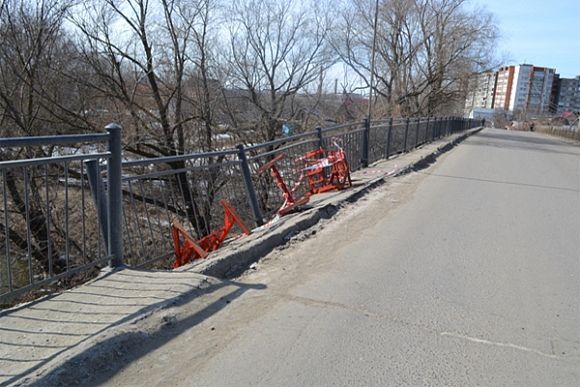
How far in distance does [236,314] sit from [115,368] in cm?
96

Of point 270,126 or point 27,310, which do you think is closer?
point 27,310

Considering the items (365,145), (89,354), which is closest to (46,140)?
(89,354)

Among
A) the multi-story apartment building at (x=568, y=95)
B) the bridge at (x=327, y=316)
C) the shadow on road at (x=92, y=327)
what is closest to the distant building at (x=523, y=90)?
the multi-story apartment building at (x=568, y=95)

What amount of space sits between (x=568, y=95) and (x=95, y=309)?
485ft

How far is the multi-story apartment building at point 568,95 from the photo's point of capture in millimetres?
118875

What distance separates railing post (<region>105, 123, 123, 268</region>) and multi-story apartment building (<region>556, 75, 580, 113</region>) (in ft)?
447

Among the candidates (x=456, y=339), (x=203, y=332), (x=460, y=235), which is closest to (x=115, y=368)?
(x=203, y=332)

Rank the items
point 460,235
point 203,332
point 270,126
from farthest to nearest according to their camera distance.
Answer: point 270,126 → point 460,235 → point 203,332

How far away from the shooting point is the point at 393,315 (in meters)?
3.44

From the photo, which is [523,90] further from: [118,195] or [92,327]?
[92,327]

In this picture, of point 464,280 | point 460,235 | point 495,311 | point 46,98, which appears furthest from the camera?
point 46,98

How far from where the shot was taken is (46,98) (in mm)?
12945

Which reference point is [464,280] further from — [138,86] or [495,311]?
[138,86]

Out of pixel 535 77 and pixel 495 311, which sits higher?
pixel 535 77
